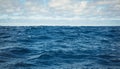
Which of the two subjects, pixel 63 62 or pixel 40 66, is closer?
pixel 40 66

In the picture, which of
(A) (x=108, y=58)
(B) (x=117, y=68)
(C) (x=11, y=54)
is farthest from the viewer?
(C) (x=11, y=54)

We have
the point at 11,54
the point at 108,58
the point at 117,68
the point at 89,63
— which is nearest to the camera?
the point at 117,68

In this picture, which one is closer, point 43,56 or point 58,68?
point 58,68

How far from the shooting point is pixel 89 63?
33.1ft

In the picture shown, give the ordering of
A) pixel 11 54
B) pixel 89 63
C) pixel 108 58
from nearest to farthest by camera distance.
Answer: pixel 89 63, pixel 108 58, pixel 11 54

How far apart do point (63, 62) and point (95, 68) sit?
6.57 ft

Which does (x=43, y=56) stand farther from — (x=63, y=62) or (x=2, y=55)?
(x=2, y=55)

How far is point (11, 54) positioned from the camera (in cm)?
1217

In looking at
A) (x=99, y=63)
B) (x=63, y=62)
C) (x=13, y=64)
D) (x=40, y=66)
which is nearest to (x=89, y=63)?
(x=99, y=63)

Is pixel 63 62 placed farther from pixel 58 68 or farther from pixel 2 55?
pixel 2 55

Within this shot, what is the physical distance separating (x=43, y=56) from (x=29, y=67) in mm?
2681

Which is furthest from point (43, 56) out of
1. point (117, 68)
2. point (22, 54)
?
point (117, 68)

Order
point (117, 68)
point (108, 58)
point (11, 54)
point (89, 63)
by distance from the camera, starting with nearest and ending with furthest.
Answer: point (117, 68)
point (89, 63)
point (108, 58)
point (11, 54)

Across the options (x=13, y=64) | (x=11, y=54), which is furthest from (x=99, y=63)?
(x=11, y=54)
